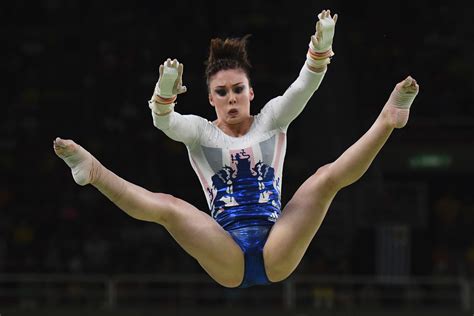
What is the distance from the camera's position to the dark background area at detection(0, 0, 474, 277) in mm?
10852

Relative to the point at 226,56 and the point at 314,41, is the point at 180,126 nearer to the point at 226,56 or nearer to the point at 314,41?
the point at 226,56

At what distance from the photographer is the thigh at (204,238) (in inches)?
187

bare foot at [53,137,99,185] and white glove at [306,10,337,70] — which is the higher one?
white glove at [306,10,337,70]

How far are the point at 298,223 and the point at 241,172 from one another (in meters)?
0.48

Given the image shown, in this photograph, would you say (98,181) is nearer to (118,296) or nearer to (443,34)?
(118,296)

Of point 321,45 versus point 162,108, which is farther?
point 321,45

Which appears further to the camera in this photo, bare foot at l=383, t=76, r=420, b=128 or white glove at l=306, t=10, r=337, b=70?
white glove at l=306, t=10, r=337, b=70

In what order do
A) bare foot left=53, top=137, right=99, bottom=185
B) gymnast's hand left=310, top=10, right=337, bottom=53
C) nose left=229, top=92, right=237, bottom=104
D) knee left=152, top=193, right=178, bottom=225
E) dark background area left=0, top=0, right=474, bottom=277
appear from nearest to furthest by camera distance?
bare foot left=53, top=137, right=99, bottom=185, knee left=152, top=193, right=178, bottom=225, gymnast's hand left=310, top=10, right=337, bottom=53, nose left=229, top=92, right=237, bottom=104, dark background area left=0, top=0, right=474, bottom=277

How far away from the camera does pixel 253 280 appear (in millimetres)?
4926

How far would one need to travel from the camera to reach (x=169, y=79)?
480cm

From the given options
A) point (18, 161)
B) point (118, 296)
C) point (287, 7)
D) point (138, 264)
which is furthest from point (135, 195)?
point (287, 7)

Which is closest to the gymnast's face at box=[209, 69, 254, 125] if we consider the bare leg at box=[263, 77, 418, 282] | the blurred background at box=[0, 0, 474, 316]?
the bare leg at box=[263, 77, 418, 282]

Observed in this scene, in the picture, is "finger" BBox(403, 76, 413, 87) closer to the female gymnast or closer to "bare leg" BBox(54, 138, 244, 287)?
the female gymnast

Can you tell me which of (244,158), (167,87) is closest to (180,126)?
(167,87)
